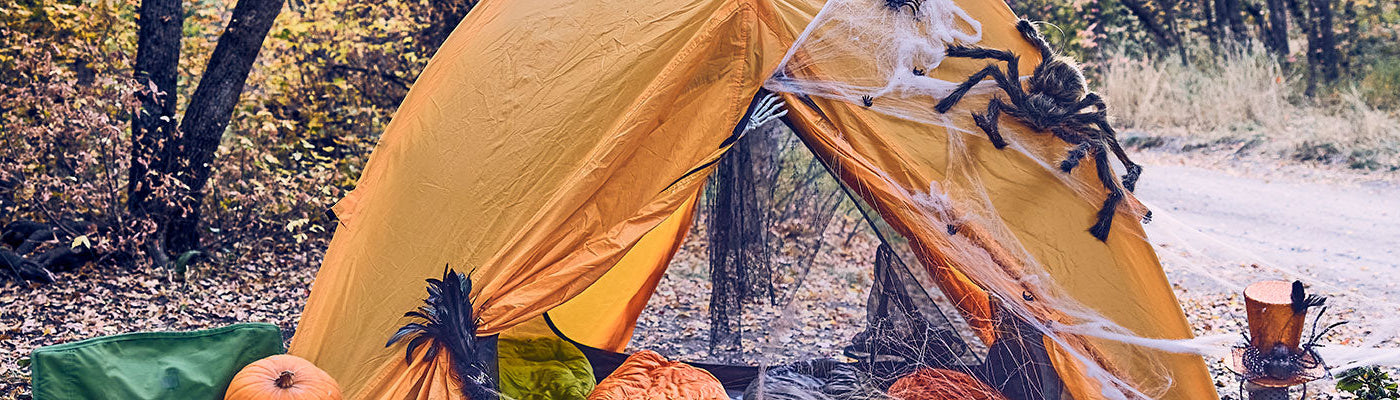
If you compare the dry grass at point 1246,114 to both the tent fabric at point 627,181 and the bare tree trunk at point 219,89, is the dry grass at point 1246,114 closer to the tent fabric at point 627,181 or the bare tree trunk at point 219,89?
the tent fabric at point 627,181

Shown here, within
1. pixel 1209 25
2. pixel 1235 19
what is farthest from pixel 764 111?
pixel 1209 25

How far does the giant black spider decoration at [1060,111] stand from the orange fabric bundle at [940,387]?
79 centimetres

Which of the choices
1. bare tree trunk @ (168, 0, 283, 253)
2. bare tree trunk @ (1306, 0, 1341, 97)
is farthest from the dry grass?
bare tree trunk @ (168, 0, 283, 253)

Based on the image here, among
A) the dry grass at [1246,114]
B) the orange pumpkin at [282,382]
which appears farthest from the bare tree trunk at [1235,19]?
the orange pumpkin at [282,382]

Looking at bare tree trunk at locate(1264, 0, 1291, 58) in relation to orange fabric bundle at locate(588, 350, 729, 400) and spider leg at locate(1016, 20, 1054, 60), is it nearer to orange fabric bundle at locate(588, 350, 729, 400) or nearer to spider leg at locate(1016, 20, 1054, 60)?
spider leg at locate(1016, 20, 1054, 60)

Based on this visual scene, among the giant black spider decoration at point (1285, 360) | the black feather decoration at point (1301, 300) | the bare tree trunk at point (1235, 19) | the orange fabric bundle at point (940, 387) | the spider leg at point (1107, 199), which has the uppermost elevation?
the bare tree trunk at point (1235, 19)

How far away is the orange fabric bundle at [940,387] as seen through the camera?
348cm

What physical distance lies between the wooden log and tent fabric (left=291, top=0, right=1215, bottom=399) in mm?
182

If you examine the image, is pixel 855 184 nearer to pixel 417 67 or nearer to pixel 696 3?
pixel 696 3

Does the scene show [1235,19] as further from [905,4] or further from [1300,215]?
[905,4]

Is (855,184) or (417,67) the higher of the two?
(417,67)

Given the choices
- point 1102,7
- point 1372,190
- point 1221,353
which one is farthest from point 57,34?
point 1102,7

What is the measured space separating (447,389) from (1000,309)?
5.60ft

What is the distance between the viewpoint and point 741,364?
4395mm
